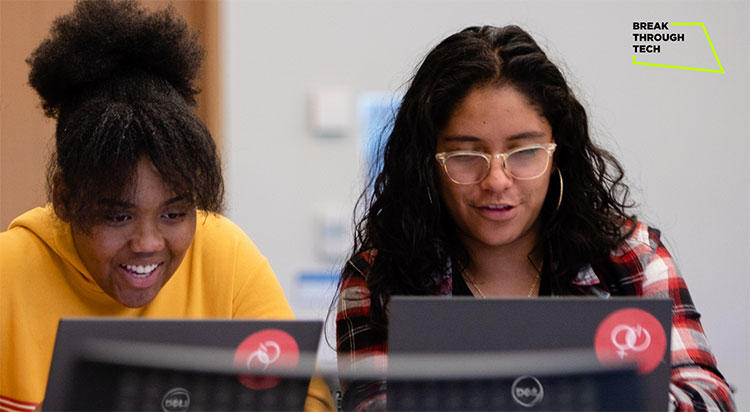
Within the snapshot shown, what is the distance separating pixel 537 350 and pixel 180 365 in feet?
1.11

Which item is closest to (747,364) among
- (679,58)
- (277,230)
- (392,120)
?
(679,58)

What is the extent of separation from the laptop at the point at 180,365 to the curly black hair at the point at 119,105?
59cm

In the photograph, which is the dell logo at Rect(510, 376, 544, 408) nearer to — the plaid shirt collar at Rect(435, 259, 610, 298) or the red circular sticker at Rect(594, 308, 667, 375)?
the red circular sticker at Rect(594, 308, 667, 375)

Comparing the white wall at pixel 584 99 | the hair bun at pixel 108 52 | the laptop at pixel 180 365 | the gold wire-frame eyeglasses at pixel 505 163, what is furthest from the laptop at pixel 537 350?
the white wall at pixel 584 99

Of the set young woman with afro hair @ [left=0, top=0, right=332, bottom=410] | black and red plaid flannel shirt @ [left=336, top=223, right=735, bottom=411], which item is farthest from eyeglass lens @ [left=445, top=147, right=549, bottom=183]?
young woman with afro hair @ [left=0, top=0, right=332, bottom=410]

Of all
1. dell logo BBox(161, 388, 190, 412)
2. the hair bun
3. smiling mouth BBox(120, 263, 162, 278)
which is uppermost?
the hair bun

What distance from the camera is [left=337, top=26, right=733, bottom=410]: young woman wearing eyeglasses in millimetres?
1387

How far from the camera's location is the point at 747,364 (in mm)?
2631

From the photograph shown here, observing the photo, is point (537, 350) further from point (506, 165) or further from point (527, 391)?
point (506, 165)

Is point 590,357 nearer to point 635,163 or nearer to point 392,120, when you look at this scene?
point 392,120

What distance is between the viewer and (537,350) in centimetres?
85

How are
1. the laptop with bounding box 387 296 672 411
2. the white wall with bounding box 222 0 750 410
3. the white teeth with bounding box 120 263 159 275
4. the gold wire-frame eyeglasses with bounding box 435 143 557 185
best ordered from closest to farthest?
the laptop with bounding box 387 296 672 411
the gold wire-frame eyeglasses with bounding box 435 143 557 185
the white teeth with bounding box 120 263 159 275
the white wall with bounding box 222 0 750 410

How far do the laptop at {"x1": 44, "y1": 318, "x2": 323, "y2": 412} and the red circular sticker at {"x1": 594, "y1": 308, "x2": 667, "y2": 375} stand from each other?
0.90 ft

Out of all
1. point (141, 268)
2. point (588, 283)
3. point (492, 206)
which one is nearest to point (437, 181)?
point (492, 206)
